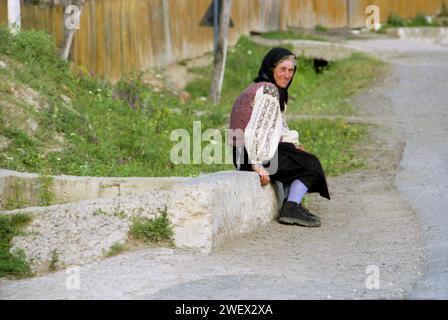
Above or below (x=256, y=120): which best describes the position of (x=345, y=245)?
below

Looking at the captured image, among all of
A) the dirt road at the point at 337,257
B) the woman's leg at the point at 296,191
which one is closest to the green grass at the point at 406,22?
the dirt road at the point at 337,257

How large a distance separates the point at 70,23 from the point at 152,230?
6.60m

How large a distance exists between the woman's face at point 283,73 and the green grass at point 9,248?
8.55 ft

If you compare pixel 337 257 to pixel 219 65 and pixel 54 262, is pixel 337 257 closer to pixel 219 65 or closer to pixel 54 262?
pixel 54 262

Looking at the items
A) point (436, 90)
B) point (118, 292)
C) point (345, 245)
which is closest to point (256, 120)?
point (345, 245)

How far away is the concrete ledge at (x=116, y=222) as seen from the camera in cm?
739

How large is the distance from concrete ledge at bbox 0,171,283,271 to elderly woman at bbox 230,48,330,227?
92 cm

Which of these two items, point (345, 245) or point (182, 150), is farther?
point (182, 150)

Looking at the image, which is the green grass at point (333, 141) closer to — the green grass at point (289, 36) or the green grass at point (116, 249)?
the green grass at point (116, 249)

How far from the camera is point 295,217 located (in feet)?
29.8

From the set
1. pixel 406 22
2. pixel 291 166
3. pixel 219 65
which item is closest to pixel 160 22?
pixel 219 65

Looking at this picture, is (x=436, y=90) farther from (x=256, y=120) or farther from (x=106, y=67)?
(x=256, y=120)

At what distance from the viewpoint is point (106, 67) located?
15469 mm
